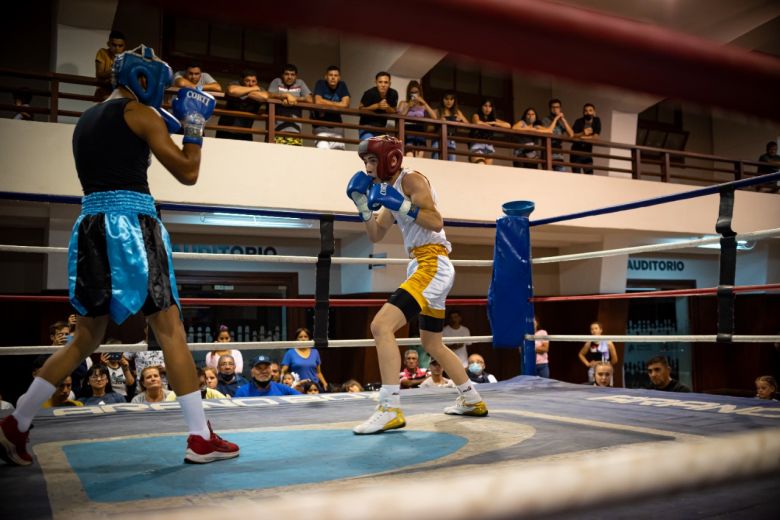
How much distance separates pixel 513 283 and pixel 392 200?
1147 mm

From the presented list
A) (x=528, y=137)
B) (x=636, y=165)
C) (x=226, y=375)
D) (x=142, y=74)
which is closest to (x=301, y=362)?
(x=226, y=375)

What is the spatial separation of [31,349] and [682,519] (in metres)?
2.27

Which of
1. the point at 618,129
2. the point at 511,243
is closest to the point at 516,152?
the point at 618,129

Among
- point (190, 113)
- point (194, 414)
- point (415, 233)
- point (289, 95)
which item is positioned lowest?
point (194, 414)

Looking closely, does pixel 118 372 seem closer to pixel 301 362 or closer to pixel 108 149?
pixel 301 362

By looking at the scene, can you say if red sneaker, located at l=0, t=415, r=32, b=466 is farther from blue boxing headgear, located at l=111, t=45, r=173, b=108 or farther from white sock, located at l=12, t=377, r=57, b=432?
blue boxing headgear, located at l=111, t=45, r=173, b=108

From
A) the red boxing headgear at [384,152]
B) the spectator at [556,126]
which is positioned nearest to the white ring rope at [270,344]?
the red boxing headgear at [384,152]

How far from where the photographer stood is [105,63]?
18.5ft

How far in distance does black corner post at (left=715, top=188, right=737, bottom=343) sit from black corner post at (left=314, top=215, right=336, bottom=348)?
157cm

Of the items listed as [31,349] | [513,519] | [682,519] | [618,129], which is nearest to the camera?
[513,519]

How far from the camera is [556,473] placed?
377 millimetres

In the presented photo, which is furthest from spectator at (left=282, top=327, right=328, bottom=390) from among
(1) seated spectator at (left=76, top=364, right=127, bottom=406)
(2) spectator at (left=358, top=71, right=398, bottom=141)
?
(2) spectator at (left=358, top=71, right=398, bottom=141)

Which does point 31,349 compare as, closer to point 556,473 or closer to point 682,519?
point 682,519

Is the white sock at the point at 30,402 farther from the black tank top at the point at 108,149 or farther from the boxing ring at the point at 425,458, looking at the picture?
the black tank top at the point at 108,149
